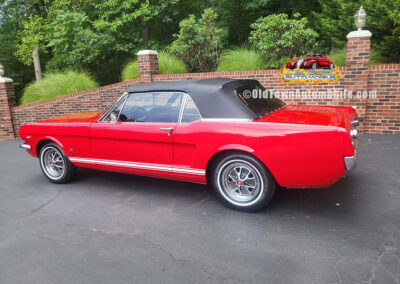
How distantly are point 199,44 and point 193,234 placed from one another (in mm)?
8552

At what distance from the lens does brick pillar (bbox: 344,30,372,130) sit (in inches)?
292

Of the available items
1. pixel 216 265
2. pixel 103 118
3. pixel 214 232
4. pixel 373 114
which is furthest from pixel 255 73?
pixel 216 265

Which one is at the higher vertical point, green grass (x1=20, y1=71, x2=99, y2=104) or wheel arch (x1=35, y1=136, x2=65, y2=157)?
green grass (x1=20, y1=71, x2=99, y2=104)

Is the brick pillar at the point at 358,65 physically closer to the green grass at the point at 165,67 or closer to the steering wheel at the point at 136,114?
the green grass at the point at 165,67

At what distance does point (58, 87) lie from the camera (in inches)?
419

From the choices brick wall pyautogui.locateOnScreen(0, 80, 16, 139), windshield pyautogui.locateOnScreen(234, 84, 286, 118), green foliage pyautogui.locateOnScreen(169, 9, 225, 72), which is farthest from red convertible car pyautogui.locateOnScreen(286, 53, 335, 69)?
brick wall pyautogui.locateOnScreen(0, 80, 16, 139)

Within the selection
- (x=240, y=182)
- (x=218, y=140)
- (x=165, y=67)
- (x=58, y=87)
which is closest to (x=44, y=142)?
(x=218, y=140)

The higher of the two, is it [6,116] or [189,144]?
[189,144]

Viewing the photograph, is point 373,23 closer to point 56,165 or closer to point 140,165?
point 140,165

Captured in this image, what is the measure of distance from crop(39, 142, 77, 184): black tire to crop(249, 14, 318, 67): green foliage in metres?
6.56

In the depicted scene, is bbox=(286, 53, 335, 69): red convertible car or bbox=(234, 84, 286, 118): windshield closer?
bbox=(234, 84, 286, 118): windshield

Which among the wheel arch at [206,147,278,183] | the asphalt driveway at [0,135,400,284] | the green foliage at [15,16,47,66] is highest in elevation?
the green foliage at [15,16,47,66]

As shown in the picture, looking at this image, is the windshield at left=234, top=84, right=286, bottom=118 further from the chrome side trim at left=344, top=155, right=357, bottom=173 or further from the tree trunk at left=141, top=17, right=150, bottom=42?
the tree trunk at left=141, top=17, right=150, bottom=42

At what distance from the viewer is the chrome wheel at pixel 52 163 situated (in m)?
5.11
